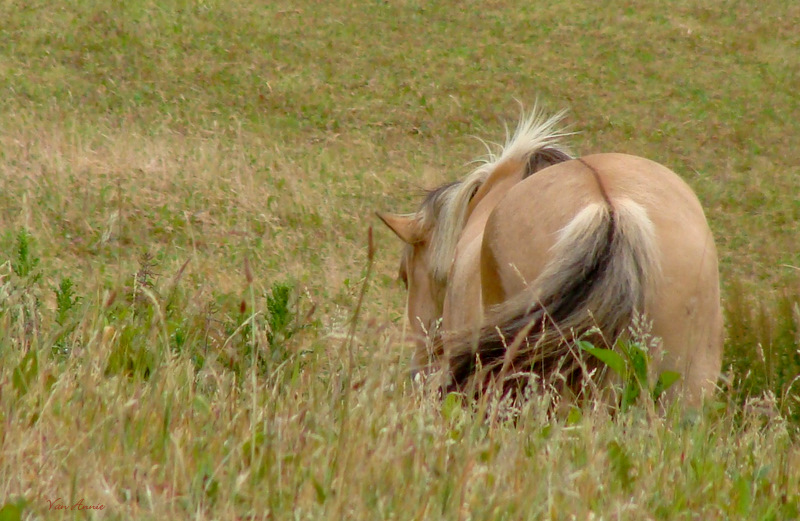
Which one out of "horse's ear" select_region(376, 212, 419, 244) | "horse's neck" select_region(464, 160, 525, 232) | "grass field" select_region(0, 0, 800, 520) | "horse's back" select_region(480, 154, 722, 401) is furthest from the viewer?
"horse's ear" select_region(376, 212, 419, 244)

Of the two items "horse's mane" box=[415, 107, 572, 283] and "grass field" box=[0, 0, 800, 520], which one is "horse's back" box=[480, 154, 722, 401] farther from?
"horse's mane" box=[415, 107, 572, 283]

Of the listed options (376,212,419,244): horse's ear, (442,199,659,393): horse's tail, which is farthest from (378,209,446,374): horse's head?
(442,199,659,393): horse's tail

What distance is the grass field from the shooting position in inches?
72.9

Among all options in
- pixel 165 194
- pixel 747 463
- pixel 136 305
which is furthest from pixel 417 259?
pixel 165 194

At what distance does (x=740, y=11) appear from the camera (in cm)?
2342

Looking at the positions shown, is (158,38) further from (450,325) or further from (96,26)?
(450,325)

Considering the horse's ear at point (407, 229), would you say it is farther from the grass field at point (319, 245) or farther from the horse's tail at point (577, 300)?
the horse's tail at point (577, 300)

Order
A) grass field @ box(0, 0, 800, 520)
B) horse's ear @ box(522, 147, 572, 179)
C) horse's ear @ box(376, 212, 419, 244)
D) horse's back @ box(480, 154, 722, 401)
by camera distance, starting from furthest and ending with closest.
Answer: horse's ear @ box(376, 212, 419, 244), horse's ear @ box(522, 147, 572, 179), horse's back @ box(480, 154, 722, 401), grass field @ box(0, 0, 800, 520)

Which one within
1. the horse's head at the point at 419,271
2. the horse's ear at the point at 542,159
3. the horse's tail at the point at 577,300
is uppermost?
the horse's ear at the point at 542,159

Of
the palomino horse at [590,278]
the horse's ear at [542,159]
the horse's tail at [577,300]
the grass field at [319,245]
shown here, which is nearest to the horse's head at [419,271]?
the grass field at [319,245]

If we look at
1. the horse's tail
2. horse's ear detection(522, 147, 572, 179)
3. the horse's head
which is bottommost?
the horse's head

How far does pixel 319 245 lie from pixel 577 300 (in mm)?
6930

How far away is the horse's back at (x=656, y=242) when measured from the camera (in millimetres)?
3199

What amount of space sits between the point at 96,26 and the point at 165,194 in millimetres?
9663
